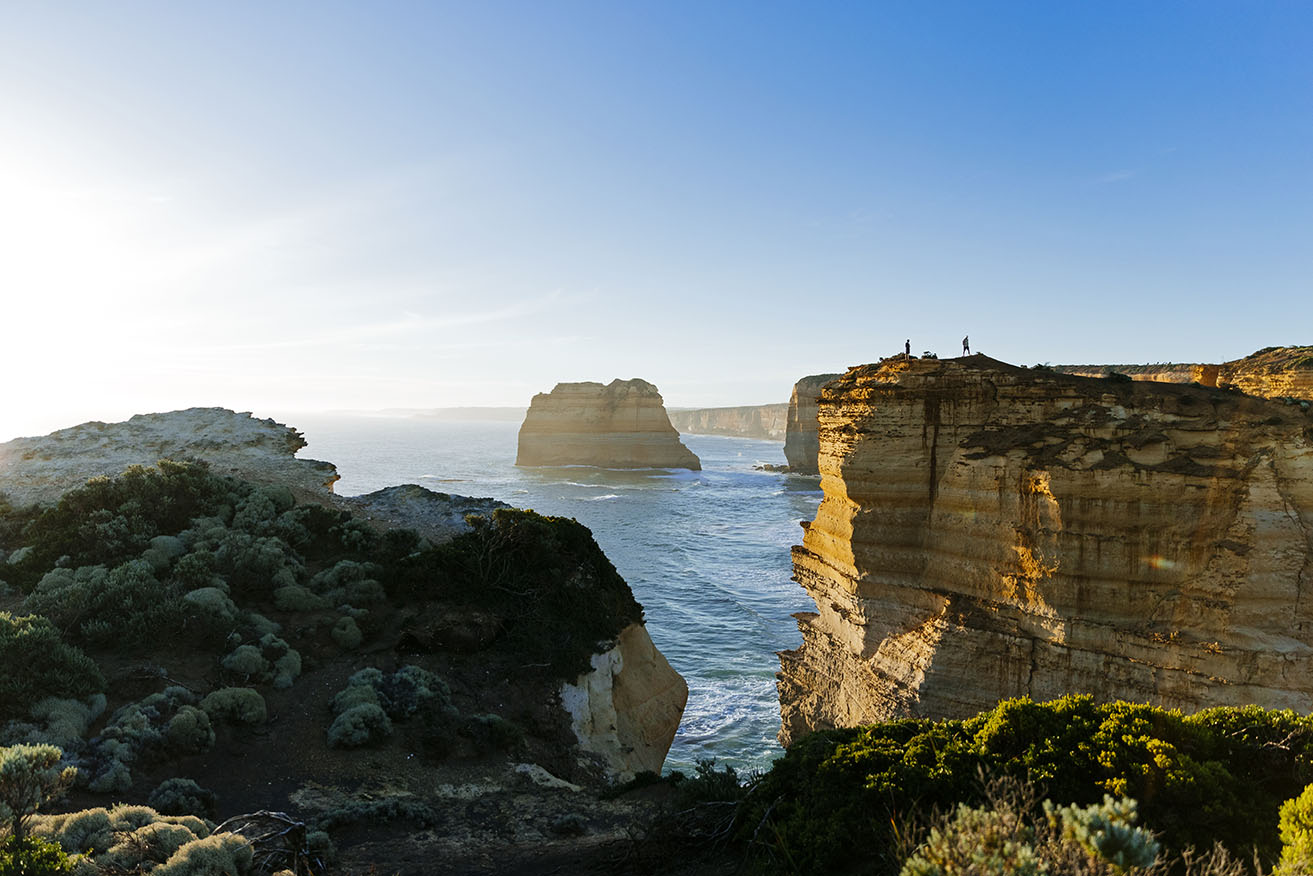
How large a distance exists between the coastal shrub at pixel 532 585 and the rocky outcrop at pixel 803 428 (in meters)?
65.1

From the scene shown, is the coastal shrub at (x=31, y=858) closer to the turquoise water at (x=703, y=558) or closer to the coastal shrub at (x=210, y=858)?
the coastal shrub at (x=210, y=858)

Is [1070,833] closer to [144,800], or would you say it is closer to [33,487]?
[144,800]

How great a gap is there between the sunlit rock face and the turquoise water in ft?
48.6

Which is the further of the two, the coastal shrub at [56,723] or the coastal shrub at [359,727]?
the coastal shrub at [359,727]

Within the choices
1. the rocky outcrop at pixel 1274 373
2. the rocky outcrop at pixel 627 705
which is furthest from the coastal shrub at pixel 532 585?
the rocky outcrop at pixel 1274 373

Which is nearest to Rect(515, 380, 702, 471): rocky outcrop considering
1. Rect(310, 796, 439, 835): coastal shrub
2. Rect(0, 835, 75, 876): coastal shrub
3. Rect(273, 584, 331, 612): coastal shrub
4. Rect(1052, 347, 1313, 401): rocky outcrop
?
Rect(1052, 347, 1313, 401): rocky outcrop

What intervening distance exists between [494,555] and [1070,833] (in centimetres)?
1263

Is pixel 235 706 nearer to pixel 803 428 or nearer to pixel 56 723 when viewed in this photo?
pixel 56 723

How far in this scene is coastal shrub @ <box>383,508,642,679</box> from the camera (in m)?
13.0

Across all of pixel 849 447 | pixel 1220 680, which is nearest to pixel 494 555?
pixel 849 447

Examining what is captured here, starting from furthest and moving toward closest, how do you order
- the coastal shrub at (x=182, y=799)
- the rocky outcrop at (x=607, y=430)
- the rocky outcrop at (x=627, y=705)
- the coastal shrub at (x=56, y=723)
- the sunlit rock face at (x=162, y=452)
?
the rocky outcrop at (x=607, y=430)
the sunlit rock face at (x=162, y=452)
the rocky outcrop at (x=627, y=705)
the coastal shrub at (x=56, y=723)
the coastal shrub at (x=182, y=799)

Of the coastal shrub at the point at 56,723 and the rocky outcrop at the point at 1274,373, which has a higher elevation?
the rocky outcrop at the point at 1274,373

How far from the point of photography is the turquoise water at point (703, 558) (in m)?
20.1

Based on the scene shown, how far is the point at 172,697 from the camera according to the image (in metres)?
9.23
